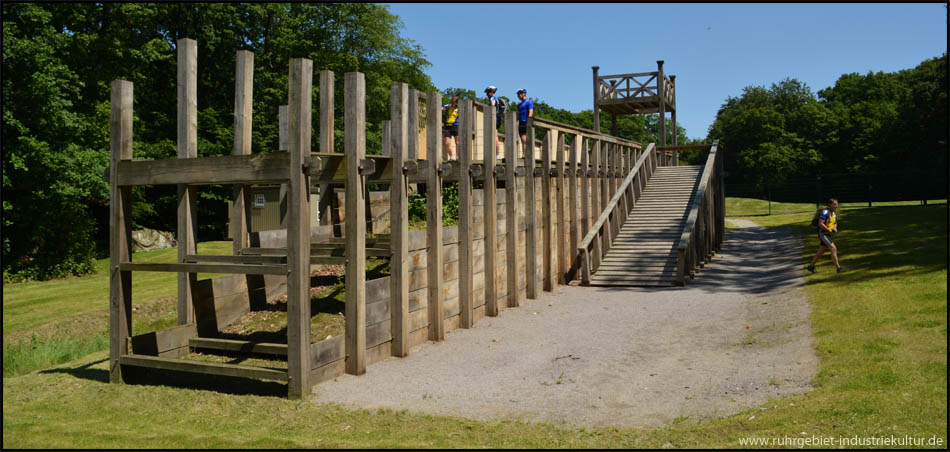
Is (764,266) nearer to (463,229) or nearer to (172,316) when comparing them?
(463,229)

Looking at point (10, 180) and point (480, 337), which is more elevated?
point (10, 180)

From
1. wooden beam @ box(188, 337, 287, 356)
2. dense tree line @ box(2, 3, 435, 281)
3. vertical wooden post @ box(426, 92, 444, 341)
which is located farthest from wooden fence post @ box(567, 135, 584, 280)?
dense tree line @ box(2, 3, 435, 281)

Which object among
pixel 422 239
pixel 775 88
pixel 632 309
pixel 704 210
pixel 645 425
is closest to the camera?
pixel 645 425

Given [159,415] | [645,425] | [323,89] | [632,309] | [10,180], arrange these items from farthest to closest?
[10,180] < [632,309] < [323,89] < [159,415] < [645,425]

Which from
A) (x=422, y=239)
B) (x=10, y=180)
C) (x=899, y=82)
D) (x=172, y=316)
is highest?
(x=899, y=82)

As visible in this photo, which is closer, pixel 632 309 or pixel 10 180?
pixel 632 309

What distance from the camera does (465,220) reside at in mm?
10883

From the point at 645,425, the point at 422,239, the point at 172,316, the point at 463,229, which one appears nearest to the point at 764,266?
the point at 463,229

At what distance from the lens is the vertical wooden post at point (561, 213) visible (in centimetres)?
1499

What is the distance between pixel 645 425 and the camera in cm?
606

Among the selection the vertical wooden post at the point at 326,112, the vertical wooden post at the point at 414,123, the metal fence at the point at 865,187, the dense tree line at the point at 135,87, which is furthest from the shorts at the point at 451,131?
the metal fence at the point at 865,187

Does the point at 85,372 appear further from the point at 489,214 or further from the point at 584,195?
the point at 584,195

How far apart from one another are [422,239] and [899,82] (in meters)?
71.1

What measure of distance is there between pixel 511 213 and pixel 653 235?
22.0 ft
